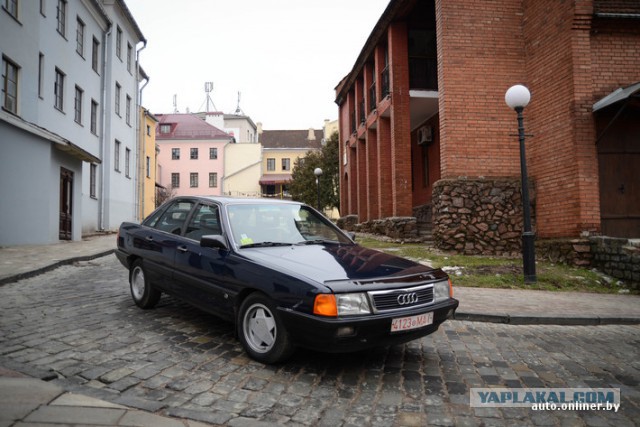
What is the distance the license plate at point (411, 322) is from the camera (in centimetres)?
326

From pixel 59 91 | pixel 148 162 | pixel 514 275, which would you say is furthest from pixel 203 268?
pixel 148 162

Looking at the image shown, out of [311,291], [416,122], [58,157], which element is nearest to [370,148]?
[416,122]

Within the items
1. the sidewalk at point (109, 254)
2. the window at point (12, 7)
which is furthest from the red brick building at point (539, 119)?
the window at point (12, 7)

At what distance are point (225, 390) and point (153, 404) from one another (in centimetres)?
49

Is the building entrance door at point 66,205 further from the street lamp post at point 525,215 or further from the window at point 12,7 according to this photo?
the street lamp post at point 525,215

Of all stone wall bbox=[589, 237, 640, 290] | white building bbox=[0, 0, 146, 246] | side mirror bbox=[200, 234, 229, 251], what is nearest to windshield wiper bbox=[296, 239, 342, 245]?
side mirror bbox=[200, 234, 229, 251]

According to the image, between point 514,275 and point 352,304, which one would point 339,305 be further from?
point 514,275

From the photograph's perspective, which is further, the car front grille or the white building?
the white building

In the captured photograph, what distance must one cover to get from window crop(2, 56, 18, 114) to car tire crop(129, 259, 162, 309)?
11.2 metres

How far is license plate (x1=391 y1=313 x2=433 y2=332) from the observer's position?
326cm

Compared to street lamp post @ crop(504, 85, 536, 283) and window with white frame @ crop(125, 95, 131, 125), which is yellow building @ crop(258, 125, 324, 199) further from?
street lamp post @ crop(504, 85, 536, 283)

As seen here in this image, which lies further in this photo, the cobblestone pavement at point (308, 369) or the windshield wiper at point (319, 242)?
the windshield wiper at point (319, 242)

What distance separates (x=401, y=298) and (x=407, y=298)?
0.24 ft

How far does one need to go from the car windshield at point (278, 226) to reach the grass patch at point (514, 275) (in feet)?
12.3
